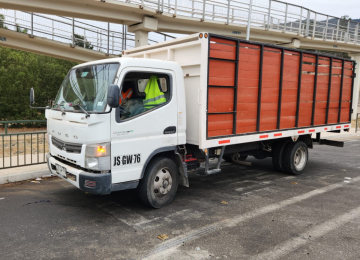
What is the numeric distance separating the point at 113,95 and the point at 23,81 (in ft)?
74.9

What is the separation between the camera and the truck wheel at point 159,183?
4812mm

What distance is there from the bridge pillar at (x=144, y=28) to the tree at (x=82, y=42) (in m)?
3.23

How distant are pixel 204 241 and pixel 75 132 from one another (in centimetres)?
239

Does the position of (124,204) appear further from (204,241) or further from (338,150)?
(338,150)

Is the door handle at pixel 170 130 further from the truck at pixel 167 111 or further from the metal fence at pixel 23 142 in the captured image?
the metal fence at pixel 23 142

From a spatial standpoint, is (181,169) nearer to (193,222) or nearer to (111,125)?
(193,222)

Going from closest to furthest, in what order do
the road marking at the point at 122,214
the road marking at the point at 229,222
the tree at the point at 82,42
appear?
1. the road marking at the point at 229,222
2. the road marking at the point at 122,214
3. the tree at the point at 82,42

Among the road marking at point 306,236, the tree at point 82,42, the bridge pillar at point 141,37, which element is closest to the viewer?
the road marking at point 306,236

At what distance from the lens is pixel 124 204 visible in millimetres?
5262

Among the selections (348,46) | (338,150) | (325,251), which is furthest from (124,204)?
(348,46)

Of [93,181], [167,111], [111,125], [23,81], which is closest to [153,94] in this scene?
[167,111]

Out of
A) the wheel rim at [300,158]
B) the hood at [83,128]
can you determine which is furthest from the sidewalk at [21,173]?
the wheel rim at [300,158]

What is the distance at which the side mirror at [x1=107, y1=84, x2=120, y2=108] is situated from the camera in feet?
13.1

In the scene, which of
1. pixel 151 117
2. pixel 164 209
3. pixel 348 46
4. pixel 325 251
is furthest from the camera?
pixel 348 46
